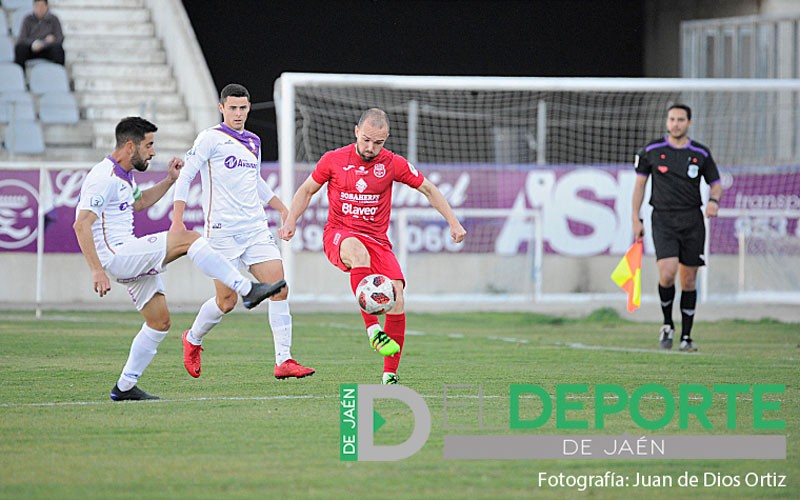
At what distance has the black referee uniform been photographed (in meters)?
11.8

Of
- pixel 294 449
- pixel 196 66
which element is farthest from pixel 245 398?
pixel 196 66

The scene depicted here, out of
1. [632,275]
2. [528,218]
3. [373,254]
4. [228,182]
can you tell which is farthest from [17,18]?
[373,254]

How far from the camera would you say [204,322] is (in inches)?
355

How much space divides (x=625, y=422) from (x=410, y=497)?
Answer: 7.16 ft

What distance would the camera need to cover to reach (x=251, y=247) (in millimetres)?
9188

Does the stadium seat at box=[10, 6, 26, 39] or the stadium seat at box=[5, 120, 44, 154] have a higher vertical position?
the stadium seat at box=[10, 6, 26, 39]

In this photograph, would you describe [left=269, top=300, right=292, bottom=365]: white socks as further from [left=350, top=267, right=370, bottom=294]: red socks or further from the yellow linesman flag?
the yellow linesman flag

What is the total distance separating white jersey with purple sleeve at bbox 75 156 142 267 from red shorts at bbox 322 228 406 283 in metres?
1.42

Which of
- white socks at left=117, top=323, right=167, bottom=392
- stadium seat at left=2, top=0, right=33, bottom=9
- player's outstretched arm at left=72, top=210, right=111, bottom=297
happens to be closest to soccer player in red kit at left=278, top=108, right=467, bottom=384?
white socks at left=117, top=323, right=167, bottom=392

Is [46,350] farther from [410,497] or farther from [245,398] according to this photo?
[410,497]

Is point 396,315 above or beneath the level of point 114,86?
beneath

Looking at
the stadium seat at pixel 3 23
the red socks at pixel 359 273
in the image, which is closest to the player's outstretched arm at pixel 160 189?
the red socks at pixel 359 273

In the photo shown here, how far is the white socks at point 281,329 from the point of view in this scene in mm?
9031

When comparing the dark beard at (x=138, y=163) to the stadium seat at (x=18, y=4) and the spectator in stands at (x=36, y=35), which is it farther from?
the stadium seat at (x=18, y=4)
